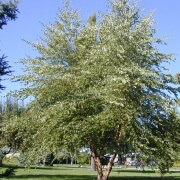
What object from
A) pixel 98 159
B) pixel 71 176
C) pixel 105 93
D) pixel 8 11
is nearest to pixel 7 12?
pixel 8 11

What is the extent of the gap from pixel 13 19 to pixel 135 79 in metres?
6.86

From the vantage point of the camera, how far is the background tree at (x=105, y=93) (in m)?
15.1

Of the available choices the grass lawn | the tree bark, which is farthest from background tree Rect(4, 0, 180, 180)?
the grass lawn

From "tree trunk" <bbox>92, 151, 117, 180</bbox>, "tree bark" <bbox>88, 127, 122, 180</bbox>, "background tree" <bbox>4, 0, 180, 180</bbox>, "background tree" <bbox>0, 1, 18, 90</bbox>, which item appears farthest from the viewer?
"tree trunk" <bbox>92, 151, 117, 180</bbox>

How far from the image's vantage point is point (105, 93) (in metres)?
15.1

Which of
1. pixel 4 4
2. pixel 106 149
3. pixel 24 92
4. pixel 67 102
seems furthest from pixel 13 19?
pixel 106 149

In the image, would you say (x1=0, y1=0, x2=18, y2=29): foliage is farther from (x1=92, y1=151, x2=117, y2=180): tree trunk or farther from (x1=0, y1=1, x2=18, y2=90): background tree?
(x1=92, y1=151, x2=117, y2=180): tree trunk

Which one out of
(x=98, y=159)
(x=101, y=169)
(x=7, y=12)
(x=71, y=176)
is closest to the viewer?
(x=7, y=12)

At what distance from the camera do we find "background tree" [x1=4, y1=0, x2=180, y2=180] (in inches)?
594

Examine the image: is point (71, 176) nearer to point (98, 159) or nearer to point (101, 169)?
point (98, 159)

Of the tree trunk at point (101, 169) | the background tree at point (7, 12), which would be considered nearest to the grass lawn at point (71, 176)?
the tree trunk at point (101, 169)

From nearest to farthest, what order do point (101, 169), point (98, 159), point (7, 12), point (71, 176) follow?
1. point (7, 12)
2. point (101, 169)
3. point (98, 159)
4. point (71, 176)

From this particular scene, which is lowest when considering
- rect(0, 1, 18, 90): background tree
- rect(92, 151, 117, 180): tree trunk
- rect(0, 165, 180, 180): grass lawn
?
rect(92, 151, 117, 180): tree trunk

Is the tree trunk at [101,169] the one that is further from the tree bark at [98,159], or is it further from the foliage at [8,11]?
the foliage at [8,11]
